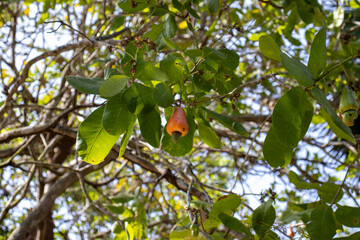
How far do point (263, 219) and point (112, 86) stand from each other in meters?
0.77

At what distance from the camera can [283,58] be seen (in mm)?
1032

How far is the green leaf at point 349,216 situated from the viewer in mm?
1391

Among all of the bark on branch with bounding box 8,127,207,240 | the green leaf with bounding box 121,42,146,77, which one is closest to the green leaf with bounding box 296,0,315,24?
the bark on branch with bounding box 8,127,207,240

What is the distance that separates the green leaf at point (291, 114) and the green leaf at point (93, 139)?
0.55 metres

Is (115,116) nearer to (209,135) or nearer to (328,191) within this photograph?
(209,135)

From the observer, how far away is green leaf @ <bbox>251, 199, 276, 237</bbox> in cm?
138

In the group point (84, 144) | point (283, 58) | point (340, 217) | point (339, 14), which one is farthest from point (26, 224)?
point (339, 14)

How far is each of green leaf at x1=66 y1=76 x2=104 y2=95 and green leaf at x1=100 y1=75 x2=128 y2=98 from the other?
0.26 feet

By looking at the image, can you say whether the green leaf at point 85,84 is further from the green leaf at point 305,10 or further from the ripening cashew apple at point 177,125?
the green leaf at point 305,10

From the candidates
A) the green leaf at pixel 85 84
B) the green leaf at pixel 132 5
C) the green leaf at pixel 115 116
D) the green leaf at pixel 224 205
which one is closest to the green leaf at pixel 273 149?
the green leaf at pixel 224 205

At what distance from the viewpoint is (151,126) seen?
4.15 ft

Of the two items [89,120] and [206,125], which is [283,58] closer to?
[206,125]

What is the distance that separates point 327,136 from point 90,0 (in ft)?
9.28

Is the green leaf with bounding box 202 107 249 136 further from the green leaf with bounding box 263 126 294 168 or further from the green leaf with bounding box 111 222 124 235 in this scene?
the green leaf with bounding box 111 222 124 235
